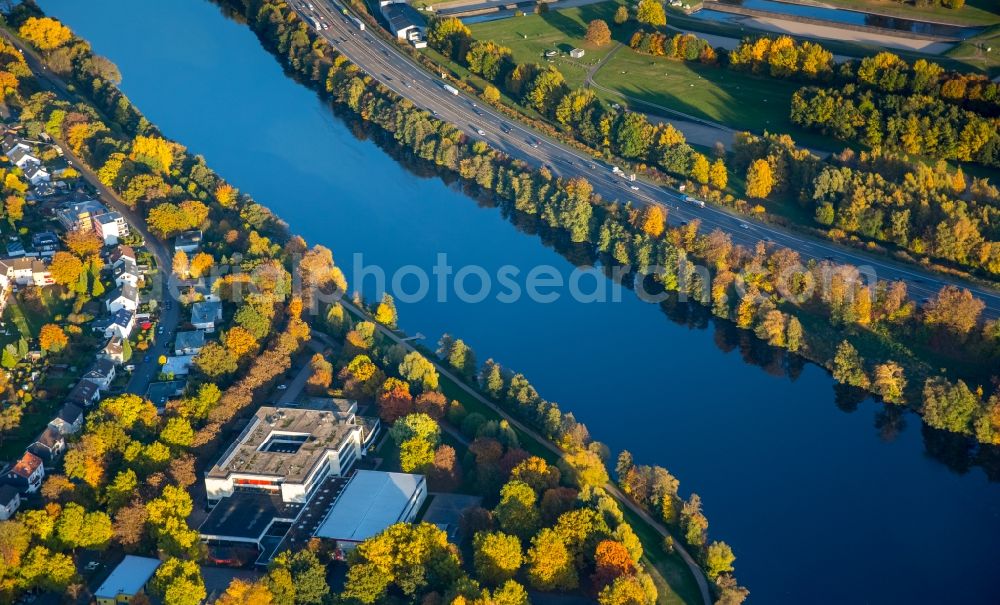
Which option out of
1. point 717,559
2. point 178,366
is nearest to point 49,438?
point 178,366

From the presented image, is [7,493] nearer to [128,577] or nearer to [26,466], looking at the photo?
[26,466]

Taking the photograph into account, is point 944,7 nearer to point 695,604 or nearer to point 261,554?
point 695,604

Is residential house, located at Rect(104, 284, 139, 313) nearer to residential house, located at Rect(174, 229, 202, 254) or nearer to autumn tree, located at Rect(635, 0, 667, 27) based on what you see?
residential house, located at Rect(174, 229, 202, 254)

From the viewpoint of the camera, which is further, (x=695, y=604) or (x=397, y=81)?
(x=397, y=81)

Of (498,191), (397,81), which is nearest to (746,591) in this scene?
(498,191)

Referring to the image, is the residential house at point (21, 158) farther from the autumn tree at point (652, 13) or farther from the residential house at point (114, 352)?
the autumn tree at point (652, 13)
